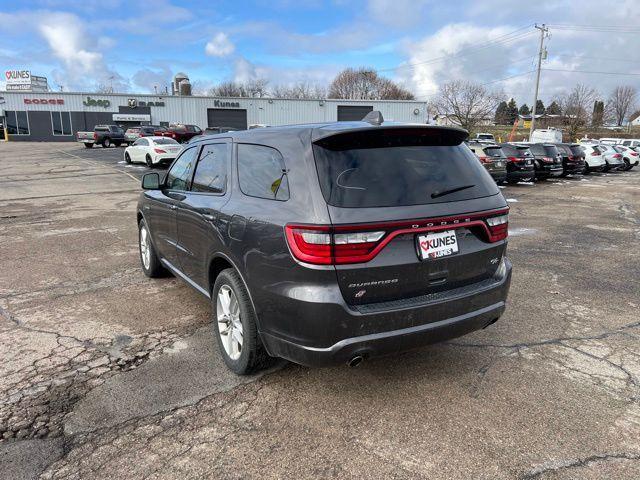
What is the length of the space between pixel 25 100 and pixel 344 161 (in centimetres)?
5919

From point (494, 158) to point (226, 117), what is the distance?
145 feet

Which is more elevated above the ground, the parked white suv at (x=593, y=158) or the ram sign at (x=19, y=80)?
the ram sign at (x=19, y=80)

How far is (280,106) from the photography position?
182 feet

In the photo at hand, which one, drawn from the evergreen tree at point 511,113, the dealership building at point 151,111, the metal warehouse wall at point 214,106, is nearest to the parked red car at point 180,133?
the dealership building at point 151,111

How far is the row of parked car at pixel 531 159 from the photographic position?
55.0 ft

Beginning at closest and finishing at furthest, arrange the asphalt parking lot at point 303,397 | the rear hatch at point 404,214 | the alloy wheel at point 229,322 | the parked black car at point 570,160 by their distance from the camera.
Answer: the asphalt parking lot at point 303,397 → the rear hatch at point 404,214 → the alloy wheel at point 229,322 → the parked black car at point 570,160

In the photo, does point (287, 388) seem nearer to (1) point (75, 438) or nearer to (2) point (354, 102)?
(1) point (75, 438)

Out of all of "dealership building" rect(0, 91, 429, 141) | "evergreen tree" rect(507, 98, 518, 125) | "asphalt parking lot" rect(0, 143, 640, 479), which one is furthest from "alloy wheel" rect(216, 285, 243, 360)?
"evergreen tree" rect(507, 98, 518, 125)

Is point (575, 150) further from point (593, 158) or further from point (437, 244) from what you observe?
point (437, 244)

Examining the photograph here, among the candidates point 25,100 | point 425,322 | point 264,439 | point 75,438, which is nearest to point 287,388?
point 264,439

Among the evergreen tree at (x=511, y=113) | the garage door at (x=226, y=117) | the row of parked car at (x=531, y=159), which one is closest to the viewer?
the row of parked car at (x=531, y=159)

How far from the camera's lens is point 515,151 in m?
18.4

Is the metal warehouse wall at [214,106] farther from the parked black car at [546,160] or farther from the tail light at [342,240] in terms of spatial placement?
the tail light at [342,240]

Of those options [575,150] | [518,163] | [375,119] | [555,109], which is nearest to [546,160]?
[518,163]
